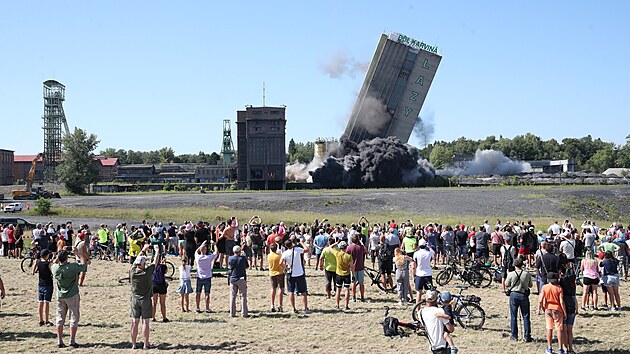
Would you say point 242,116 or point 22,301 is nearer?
point 22,301

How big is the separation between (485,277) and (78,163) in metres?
86.9

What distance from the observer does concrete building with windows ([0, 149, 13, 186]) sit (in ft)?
487

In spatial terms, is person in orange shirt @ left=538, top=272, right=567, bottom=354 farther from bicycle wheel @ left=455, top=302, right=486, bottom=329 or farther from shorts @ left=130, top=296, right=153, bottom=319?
shorts @ left=130, top=296, right=153, bottom=319

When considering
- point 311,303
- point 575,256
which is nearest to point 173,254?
point 311,303

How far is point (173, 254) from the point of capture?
26000 mm

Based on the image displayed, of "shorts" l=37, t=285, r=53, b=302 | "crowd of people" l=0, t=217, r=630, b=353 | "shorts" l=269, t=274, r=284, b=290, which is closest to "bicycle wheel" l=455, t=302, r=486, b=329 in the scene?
"crowd of people" l=0, t=217, r=630, b=353

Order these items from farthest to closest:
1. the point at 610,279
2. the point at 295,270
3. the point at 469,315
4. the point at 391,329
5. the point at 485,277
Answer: the point at 485,277 < the point at 295,270 < the point at 610,279 < the point at 469,315 < the point at 391,329

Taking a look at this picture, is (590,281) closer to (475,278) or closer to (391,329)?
(475,278)

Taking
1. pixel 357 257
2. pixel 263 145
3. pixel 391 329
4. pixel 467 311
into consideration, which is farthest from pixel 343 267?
pixel 263 145

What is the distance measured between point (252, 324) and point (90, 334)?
334cm

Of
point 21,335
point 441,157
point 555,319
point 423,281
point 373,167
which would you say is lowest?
point 21,335

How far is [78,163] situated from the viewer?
95.5 metres

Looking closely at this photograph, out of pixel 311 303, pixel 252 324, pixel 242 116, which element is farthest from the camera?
pixel 242 116

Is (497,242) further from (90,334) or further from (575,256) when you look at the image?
(90,334)
